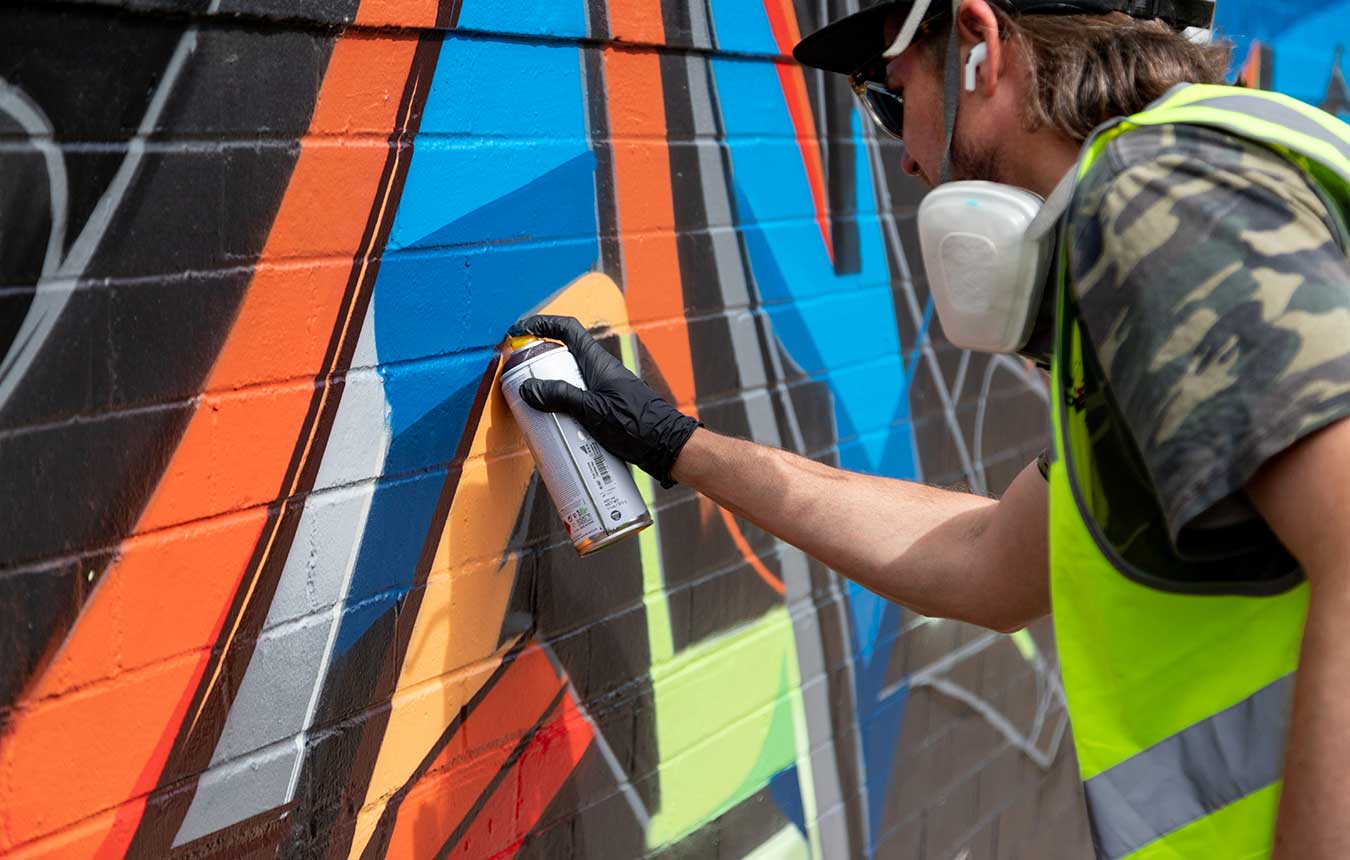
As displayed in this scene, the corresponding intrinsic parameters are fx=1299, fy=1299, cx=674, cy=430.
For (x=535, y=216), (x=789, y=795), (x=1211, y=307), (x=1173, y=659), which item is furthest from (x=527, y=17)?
(x=789, y=795)

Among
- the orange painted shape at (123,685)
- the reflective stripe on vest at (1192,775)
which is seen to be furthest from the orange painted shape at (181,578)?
the reflective stripe on vest at (1192,775)

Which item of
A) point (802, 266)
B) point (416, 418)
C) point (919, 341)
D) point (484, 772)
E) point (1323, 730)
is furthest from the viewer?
point (919, 341)

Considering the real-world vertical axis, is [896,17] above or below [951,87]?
above

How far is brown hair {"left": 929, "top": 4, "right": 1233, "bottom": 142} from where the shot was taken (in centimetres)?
175

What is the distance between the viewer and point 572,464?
2.21 metres

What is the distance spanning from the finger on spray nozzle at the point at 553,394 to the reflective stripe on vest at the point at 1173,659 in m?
0.87

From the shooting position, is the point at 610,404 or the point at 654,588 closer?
the point at 610,404

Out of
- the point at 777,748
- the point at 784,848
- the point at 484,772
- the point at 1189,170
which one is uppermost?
the point at 1189,170

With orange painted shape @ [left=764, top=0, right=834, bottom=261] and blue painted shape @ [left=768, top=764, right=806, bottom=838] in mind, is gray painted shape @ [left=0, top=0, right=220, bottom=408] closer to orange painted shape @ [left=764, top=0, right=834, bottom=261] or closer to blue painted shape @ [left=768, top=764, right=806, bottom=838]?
orange painted shape @ [left=764, top=0, right=834, bottom=261]

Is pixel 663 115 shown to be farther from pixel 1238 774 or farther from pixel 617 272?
pixel 1238 774

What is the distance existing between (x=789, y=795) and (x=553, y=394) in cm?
148

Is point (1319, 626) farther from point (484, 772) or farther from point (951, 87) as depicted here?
point (484, 772)

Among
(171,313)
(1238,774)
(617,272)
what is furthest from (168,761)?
(1238,774)

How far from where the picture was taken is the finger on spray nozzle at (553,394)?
2.20 meters
